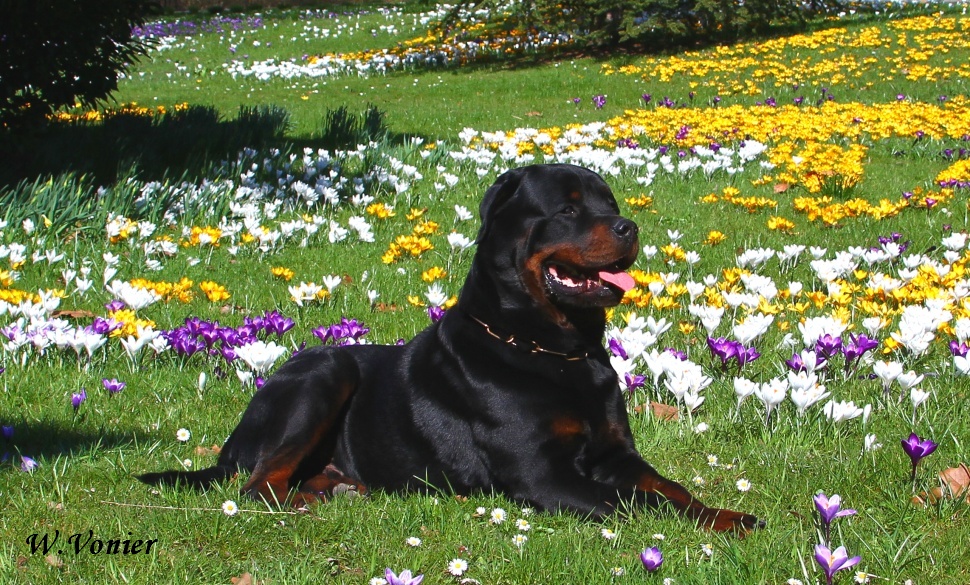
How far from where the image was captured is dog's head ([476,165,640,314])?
346 centimetres

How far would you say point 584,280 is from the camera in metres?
3.53

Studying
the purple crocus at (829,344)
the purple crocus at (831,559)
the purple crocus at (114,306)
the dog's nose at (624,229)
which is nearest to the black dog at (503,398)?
the dog's nose at (624,229)

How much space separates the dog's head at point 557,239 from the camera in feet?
11.3

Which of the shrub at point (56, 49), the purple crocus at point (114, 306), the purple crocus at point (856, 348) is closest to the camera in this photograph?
the purple crocus at point (856, 348)

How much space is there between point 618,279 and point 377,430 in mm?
1119

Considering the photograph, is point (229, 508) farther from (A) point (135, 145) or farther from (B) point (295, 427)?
(A) point (135, 145)

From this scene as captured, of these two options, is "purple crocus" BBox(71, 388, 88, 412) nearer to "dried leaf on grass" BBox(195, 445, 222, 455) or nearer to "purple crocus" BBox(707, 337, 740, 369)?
"dried leaf on grass" BBox(195, 445, 222, 455)

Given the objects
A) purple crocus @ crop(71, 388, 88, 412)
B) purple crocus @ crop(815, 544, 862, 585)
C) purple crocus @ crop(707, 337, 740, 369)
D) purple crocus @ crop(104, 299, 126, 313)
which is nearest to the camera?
purple crocus @ crop(815, 544, 862, 585)

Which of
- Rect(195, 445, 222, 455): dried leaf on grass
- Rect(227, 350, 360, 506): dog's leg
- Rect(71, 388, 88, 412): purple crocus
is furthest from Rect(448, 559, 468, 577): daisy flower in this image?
Rect(71, 388, 88, 412): purple crocus

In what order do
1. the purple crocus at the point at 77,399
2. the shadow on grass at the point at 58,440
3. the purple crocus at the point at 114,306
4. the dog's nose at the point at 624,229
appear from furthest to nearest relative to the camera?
the purple crocus at the point at 114,306
the purple crocus at the point at 77,399
the shadow on grass at the point at 58,440
the dog's nose at the point at 624,229

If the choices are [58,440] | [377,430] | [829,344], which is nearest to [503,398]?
[377,430]

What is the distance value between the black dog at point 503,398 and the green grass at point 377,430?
147mm

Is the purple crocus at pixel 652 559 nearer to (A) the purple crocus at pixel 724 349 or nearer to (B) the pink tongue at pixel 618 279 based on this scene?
(B) the pink tongue at pixel 618 279

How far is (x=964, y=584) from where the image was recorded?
264 centimetres
